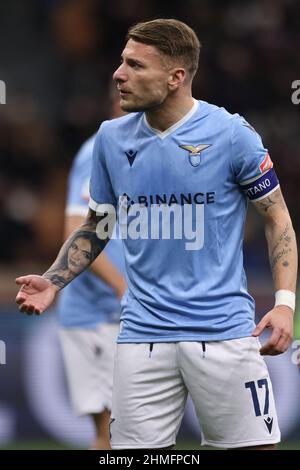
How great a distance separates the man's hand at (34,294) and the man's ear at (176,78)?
3.08ft

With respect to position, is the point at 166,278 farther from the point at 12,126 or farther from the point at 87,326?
the point at 12,126

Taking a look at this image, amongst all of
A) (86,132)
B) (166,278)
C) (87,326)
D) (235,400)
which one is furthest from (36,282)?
(86,132)

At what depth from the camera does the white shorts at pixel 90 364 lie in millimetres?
6828

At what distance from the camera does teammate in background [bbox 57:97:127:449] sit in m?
6.67

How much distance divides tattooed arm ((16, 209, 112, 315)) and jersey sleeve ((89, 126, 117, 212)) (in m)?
0.08

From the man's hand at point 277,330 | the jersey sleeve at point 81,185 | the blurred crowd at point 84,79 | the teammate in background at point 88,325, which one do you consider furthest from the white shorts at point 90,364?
the blurred crowd at point 84,79

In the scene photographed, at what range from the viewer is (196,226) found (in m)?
4.54

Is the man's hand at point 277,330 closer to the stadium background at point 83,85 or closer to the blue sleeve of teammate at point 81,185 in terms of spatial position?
the blue sleeve of teammate at point 81,185

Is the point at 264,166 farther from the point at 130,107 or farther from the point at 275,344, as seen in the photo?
the point at 275,344

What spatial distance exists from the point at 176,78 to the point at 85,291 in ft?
8.00

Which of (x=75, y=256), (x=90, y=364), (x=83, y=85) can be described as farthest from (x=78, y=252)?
(x=83, y=85)

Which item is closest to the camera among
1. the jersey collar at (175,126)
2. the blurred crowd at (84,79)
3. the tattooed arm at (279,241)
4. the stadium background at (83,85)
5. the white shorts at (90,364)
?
the tattooed arm at (279,241)

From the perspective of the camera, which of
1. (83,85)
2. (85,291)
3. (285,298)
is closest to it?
(285,298)

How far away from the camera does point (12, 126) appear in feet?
38.3
